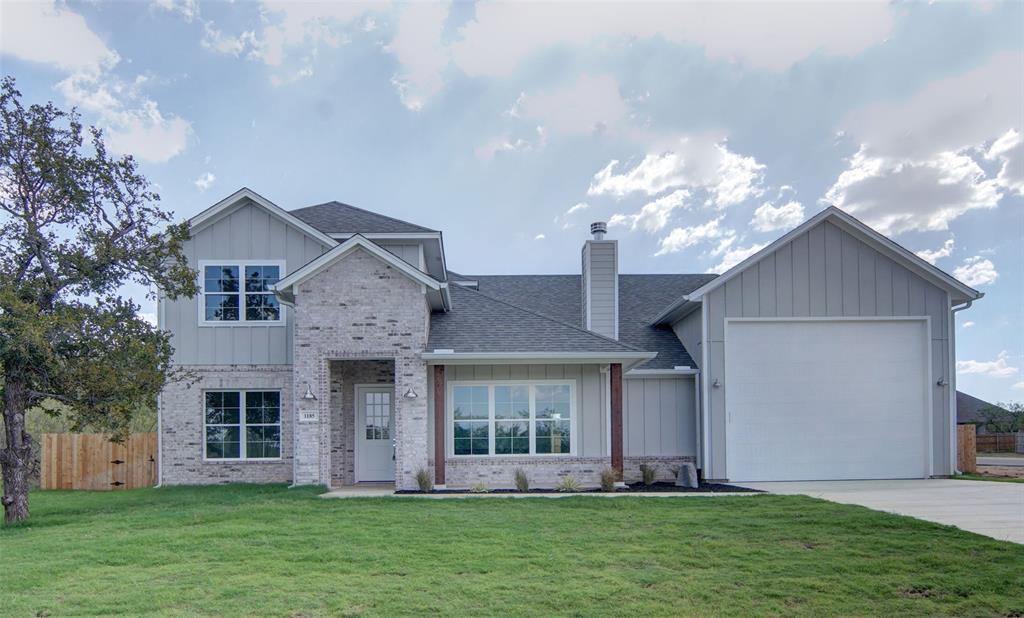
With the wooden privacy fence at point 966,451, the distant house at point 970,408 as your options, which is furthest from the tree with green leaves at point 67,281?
the distant house at point 970,408

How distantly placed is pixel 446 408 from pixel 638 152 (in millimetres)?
10362

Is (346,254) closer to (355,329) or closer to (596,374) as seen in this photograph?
(355,329)

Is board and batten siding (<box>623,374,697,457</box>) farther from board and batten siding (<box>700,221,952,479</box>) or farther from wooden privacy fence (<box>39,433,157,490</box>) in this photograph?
wooden privacy fence (<box>39,433,157,490</box>)

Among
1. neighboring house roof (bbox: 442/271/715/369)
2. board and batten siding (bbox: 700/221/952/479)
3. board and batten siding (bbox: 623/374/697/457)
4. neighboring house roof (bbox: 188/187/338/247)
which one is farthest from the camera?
neighboring house roof (bbox: 442/271/715/369)

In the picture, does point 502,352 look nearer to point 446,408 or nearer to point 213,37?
point 446,408

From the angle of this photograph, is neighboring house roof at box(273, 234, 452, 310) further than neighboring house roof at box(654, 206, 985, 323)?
No

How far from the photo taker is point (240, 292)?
48.0 feet

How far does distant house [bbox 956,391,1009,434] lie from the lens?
2941cm

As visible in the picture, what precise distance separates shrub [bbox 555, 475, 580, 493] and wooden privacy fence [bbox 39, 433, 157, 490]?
979cm

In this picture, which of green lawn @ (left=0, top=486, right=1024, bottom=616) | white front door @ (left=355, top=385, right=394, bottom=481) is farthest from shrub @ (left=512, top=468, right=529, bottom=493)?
white front door @ (left=355, top=385, right=394, bottom=481)

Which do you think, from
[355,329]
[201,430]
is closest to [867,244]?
[355,329]

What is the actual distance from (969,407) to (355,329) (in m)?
30.9

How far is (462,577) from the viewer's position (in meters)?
6.48

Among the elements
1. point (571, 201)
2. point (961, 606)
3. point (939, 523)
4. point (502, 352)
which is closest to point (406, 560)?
point (961, 606)
